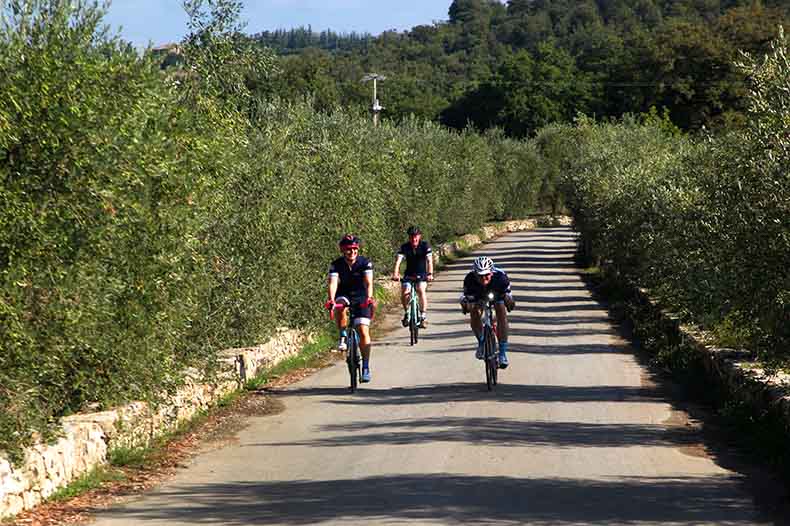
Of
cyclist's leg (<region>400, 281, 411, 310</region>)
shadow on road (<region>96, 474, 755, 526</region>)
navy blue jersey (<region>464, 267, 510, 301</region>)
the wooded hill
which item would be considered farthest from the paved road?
the wooded hill

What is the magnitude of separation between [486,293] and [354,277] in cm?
176

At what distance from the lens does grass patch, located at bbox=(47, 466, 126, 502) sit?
948 centimetres

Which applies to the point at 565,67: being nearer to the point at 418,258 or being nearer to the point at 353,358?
the point at 418,258

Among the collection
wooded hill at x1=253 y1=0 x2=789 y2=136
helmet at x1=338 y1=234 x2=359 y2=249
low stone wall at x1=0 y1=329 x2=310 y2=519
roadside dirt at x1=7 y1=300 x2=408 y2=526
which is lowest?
roadside dirt at x1=7 y1=300 x2=408 y2=526

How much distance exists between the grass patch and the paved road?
48 cm

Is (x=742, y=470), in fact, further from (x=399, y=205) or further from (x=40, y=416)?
(x=399, y=205)

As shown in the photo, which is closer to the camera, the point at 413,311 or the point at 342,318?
the point at 342,318

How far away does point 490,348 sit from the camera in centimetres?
1555

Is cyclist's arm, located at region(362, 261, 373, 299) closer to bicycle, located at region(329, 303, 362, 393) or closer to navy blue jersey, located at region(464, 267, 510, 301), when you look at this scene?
bicycle, located at region(329, 303, 362, 393)

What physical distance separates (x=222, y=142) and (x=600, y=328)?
11.9 m

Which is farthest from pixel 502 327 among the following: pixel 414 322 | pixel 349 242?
pixel 414 322

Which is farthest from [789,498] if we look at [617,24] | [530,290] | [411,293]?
[617,24]

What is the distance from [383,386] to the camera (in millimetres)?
16250

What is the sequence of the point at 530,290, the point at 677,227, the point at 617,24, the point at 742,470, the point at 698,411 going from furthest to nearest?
1. the point at 617,24
2. the point at 530,290
3. the point at 677,227
4. the point at 698,411
5. the point at 742,470
